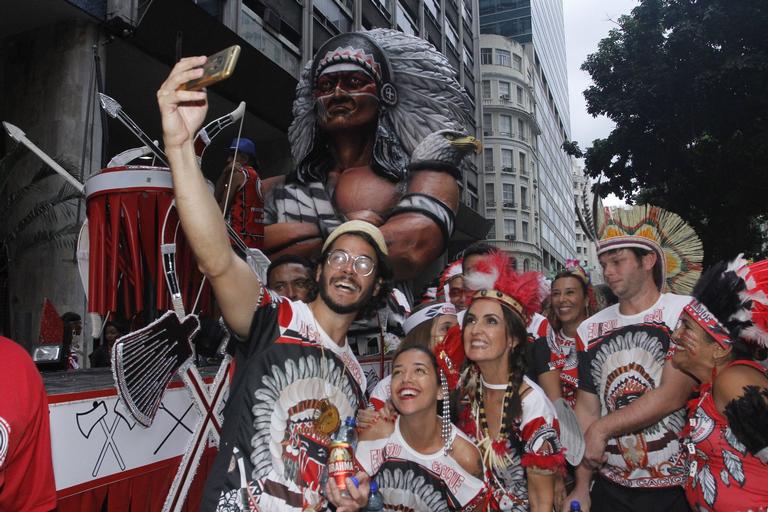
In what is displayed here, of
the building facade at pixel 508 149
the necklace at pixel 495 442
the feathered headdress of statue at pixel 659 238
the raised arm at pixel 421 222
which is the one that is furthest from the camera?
the building facade at pixel 508 149

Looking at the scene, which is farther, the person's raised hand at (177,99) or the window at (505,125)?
the window at (505,125)

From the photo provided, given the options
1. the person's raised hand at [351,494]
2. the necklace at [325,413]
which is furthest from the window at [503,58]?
the person's raised hand at [351,494]

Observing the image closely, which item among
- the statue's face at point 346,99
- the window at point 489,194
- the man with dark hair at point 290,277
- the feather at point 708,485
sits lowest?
the feather at point 708,485

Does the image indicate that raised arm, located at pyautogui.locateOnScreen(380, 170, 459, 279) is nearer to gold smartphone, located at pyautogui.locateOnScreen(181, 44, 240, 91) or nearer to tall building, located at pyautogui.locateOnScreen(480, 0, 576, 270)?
gold smartphone, located at pyautogui.locateOnScreen(181, 44, 240, 91)

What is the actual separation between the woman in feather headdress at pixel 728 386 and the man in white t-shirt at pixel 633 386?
0.27 metres

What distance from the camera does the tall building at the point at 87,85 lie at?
7.50m

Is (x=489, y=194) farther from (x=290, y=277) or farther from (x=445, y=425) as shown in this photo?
(x=445, y=425)

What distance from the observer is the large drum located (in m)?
2.55

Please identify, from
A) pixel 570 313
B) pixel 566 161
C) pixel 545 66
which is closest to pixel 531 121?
pixel 545 66

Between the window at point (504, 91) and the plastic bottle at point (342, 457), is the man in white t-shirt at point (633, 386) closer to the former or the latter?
the plastic bottle at point (342, 457)

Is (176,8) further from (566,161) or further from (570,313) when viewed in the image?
(566,161)

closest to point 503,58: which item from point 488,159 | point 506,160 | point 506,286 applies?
point 506,160

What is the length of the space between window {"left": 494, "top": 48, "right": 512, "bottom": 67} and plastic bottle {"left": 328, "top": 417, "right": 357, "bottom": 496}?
48.3 metres

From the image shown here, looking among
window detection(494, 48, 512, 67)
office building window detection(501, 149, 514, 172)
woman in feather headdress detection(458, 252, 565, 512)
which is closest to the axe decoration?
woman in feather headdress detection(458, 252, 565, 512)
